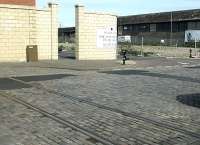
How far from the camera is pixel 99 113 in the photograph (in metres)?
9.84

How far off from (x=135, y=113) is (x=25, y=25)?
786 inches

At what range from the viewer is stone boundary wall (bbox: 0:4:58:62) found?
89.8 feet

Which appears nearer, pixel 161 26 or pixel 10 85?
pixel 10 85

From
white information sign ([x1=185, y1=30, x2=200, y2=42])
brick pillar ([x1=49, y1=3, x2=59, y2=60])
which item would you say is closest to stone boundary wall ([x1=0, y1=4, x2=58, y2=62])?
brick pillar ([x1=49, y1=3, x2=59, y2=60])

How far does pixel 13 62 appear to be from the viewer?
90.3 ft

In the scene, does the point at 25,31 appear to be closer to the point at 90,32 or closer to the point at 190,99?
the point at 90,32

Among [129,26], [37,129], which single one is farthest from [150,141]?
[129,26]

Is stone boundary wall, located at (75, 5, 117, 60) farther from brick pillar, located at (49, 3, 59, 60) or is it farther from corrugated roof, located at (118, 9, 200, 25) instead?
corrugated roof, located at (118, 9, 200, 25)

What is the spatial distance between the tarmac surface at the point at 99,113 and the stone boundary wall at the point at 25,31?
1192 cm

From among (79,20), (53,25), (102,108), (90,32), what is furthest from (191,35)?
(102,108)

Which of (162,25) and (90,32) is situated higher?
(162,25)

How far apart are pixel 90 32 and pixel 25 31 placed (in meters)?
5.22

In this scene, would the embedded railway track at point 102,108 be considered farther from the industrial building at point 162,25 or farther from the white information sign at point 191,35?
the industrial building at point 162,25

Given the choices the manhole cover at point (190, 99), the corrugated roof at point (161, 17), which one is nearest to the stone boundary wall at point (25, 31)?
the manhole cover at point (190, 99)
